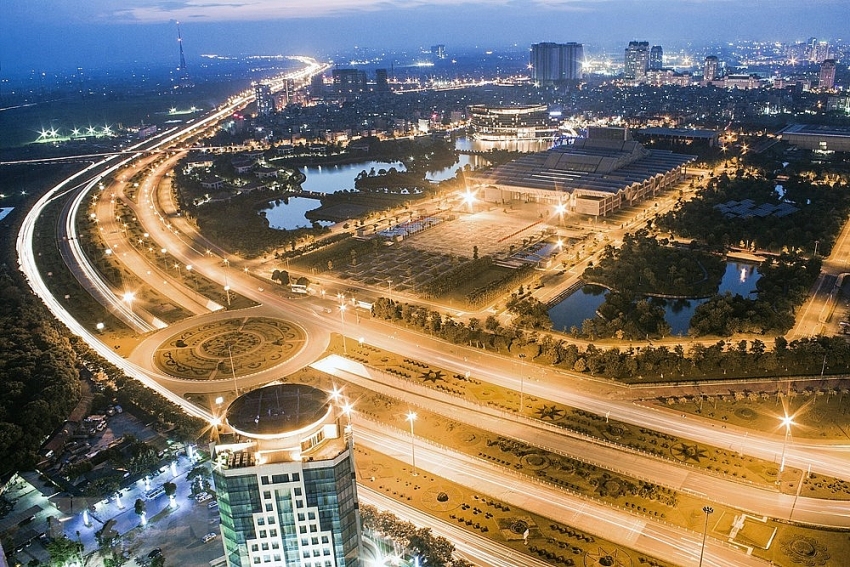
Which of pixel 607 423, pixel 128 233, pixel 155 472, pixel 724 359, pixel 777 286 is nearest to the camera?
pixel 155 472

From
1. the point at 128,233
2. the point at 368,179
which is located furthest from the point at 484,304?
the point at 368,179

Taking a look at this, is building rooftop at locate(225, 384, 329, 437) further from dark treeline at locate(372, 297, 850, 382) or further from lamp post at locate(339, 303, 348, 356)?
dark treeline at locate(372, 297, 850, 382)

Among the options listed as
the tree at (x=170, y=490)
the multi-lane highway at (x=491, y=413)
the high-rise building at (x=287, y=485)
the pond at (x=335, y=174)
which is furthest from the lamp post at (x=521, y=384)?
the pond at (x=335, y=174)

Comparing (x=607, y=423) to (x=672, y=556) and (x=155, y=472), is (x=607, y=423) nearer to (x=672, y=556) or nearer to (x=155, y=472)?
(x=672, y=556)

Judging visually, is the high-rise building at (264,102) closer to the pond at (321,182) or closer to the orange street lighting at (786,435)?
the pond at (321,182)

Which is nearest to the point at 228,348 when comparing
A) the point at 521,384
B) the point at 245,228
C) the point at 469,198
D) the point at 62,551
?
the point at 62,551

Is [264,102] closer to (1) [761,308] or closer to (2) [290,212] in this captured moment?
(2) [290,212]
